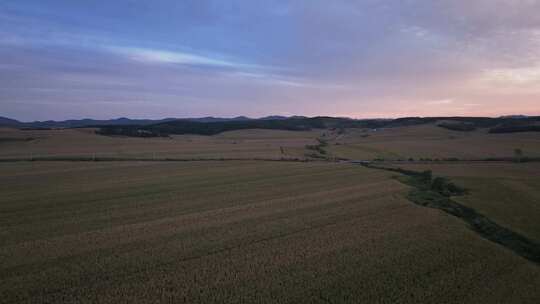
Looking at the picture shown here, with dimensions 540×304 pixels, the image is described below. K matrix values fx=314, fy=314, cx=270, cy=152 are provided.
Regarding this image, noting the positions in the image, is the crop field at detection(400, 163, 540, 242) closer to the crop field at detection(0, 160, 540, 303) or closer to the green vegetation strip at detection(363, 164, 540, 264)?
the green vegetation strip at detection(363, 164, 540, 264)

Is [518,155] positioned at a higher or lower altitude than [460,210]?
higher

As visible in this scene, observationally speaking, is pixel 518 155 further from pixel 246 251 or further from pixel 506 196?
pixel 246 251

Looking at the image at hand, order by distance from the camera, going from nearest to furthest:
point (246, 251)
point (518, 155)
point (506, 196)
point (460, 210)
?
point (246, 251) → point (460, 210) → point (506, 196) → point (518, 155)

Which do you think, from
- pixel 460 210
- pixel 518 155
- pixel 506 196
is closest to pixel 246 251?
pixel 460 210

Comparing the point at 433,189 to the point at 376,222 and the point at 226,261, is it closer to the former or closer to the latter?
the point at 376,222

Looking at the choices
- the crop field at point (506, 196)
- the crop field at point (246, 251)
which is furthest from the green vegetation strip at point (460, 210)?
the crop field at point (246, 251)

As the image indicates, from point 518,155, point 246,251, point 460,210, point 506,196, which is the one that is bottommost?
point 246,251

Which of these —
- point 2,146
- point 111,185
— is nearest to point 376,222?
point 111,185
